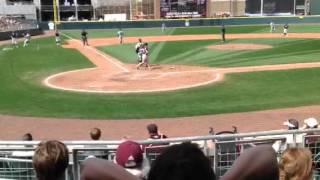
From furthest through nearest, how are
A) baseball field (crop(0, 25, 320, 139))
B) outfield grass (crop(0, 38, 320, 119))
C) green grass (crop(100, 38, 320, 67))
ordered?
green grass (crop(100, 38, 320, 67)) → baseball field (crop(0, 25, 320, 139)) → outfield grass (crop(0, 38, 320, 119))

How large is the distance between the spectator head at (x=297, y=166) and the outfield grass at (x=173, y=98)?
1492 centimetres

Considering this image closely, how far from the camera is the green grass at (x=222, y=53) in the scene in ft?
109

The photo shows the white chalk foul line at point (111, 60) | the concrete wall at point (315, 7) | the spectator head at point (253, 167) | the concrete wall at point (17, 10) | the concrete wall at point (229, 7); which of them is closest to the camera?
the spectator head at point (253, 167)

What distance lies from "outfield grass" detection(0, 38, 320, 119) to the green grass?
5411mm

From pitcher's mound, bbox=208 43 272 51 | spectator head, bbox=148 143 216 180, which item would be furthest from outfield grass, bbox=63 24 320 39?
spectator head, bbox=148 143 216 180

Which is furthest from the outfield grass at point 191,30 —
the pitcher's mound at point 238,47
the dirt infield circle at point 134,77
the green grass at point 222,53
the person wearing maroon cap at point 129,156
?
the person wearing maroon cap at point 129,156

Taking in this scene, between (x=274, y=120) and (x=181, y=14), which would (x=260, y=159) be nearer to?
(x=274, y=120)

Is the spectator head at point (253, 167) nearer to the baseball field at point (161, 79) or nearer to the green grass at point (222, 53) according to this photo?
the baseball field at point (161, 79)

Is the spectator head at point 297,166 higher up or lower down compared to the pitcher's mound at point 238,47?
higher up

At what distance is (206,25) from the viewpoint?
225 feet

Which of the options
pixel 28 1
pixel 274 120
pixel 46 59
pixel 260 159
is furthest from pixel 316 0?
pixel 260 159

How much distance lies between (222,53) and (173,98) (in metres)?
17.0

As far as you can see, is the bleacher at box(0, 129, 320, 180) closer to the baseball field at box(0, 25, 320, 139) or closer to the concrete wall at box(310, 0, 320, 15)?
the baseball field at box(0, 25, 320, 139)

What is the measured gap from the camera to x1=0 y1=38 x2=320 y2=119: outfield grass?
760 inches
